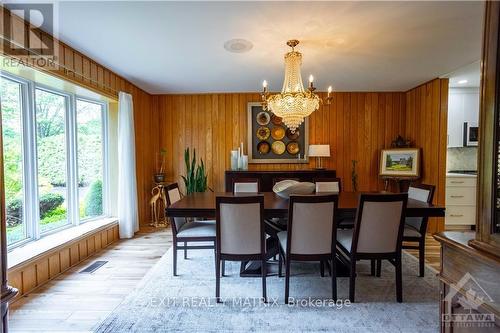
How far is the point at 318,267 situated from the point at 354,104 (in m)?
3.34

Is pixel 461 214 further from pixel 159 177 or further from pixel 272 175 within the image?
pixel 159 177

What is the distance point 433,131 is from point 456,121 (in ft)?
2.65

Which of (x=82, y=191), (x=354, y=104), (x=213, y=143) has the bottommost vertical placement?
(x=82, y=191)

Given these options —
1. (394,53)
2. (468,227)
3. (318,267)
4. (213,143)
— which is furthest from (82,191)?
(468,227)

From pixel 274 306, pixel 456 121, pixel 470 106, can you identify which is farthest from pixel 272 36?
pixel 470 106

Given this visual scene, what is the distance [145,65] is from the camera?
344 centimetres

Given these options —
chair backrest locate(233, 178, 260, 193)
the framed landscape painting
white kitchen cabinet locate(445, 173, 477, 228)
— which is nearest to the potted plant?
chair backrest locate(233, 178, 260, 193)

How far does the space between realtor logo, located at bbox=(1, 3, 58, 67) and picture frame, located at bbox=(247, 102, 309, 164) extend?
10.3ft

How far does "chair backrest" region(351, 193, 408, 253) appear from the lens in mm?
2100

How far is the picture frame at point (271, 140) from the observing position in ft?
16.3

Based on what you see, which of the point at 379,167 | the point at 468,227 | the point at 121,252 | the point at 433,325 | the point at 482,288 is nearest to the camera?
the point at 482,288

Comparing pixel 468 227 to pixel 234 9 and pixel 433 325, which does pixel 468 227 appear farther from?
pixel 234 9

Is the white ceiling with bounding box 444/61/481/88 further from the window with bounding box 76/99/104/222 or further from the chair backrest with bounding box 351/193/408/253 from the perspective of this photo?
the window with bounding box 76/99/104/222

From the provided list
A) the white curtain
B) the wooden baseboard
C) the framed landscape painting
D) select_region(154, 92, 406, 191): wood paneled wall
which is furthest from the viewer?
select_region(154, 92, 406, 191): wood paneled wall
